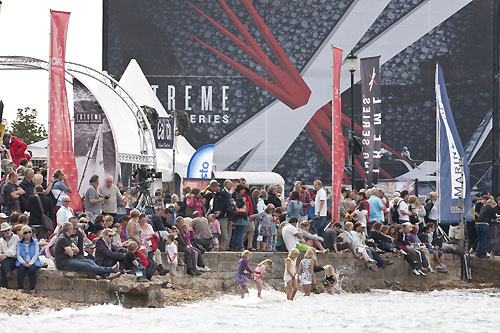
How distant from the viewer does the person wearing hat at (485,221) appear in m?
26.1

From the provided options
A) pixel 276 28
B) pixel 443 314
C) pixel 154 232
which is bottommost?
pixel 443 314

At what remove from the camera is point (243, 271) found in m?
21.3

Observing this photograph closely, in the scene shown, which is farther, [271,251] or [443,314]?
[271,251]

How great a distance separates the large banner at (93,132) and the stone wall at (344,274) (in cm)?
419

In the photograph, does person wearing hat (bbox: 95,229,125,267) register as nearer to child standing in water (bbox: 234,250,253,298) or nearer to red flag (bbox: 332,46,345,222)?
child standing in water (bbox: 234,250,253,298)

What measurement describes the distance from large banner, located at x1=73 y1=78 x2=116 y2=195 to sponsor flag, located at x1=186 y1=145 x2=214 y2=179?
176 inches

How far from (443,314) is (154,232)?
5.87 m

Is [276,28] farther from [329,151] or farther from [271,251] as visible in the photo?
[271,251]

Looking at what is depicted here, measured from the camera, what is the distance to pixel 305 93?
4278cm

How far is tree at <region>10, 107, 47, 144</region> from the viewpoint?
6412cm

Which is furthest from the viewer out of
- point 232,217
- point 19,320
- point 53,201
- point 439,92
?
point 439,92

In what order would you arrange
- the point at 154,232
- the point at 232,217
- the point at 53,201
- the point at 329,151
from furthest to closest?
the point at 329,151
the point at 232,217
the point at 154,232
the point at 53,201

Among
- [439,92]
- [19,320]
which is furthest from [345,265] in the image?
[19,320]

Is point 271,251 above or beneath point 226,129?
beneath
